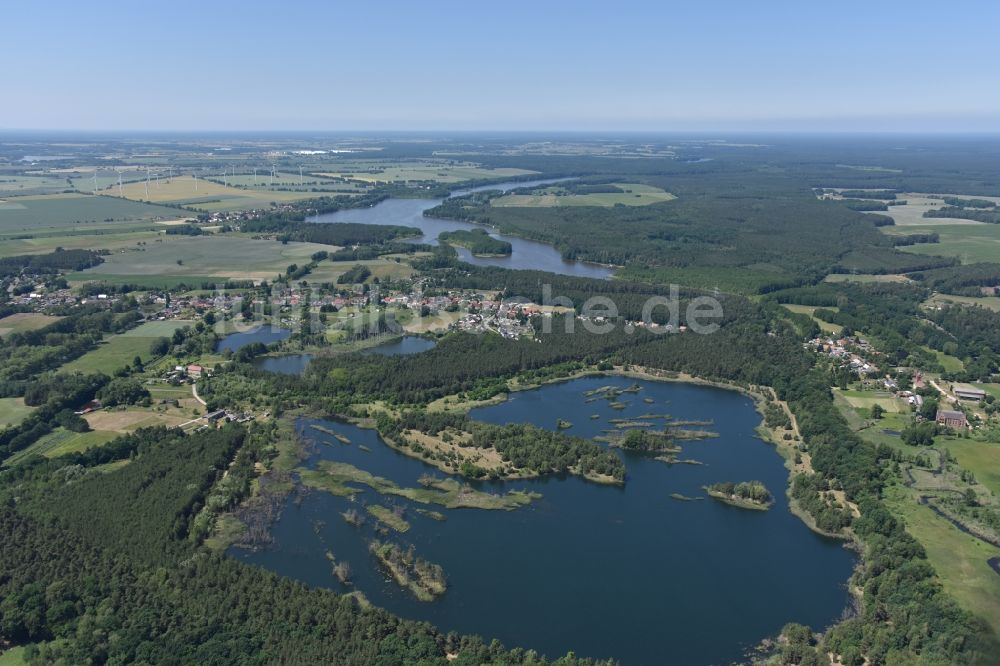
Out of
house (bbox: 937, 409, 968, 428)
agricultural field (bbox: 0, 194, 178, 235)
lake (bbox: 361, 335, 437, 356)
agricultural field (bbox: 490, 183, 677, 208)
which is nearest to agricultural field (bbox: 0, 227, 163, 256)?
agricultural field (bbox: 0, 194, 178, 235)

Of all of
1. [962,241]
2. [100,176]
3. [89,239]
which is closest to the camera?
[89,239]

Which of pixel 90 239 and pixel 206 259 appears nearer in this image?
pixel 206 259

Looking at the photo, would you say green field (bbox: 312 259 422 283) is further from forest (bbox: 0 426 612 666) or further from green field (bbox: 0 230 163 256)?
forest (bbox: 0 426 612 666)

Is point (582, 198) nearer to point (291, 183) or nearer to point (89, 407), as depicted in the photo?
point (291, 183)

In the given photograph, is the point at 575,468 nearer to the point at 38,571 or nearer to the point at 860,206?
the point at 38,571

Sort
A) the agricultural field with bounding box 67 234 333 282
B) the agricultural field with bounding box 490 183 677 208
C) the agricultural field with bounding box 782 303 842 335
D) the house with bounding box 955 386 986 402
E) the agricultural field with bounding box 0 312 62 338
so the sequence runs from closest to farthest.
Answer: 1. the house with bounding box 955 386 986 402
2. the agricultural field with bounding box 0 312 62 338
3. the agricultural field with bounding box 782 303 842 335
4. the agricultural field with bounding box 67 234 333 282
5. the agricultural field with bounding box 490 183 677 208

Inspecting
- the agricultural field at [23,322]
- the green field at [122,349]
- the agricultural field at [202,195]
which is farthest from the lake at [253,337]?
the agricultural field at [202,195]

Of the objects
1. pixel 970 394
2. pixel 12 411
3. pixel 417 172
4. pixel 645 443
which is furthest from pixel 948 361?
pixel 417 172
